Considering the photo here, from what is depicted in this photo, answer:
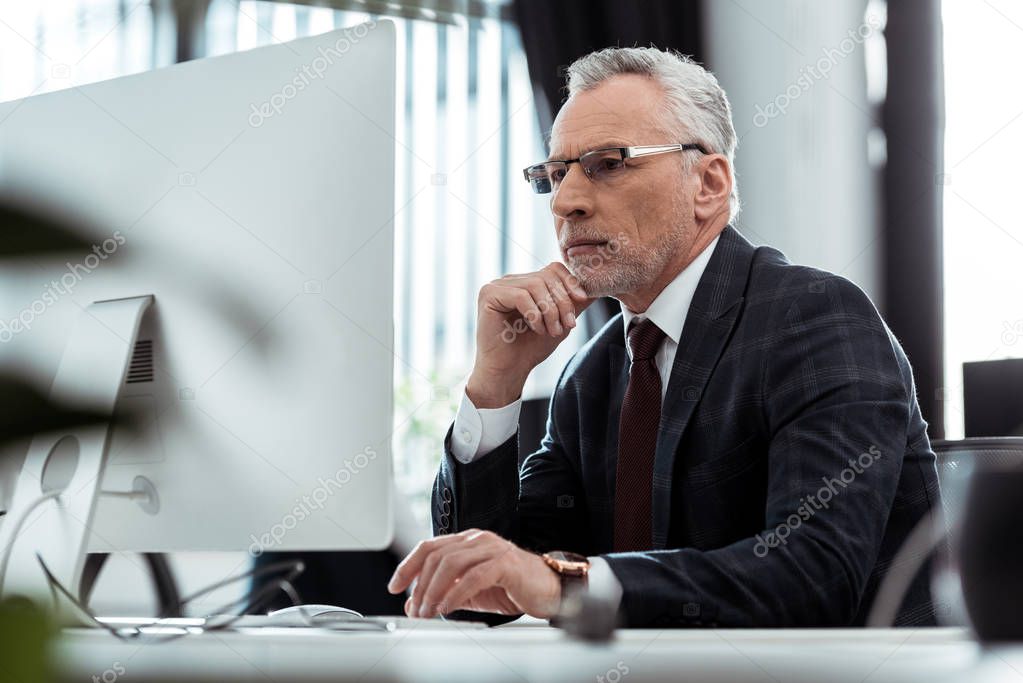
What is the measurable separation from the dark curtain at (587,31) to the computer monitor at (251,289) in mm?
2540

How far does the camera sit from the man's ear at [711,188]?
5.25ft

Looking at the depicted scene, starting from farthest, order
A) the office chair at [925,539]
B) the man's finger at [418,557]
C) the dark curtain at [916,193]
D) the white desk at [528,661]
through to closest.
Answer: the dark curtain at [916,193] → the office chair at [925,539] → the man's finger at [418,557] → the white desk at [528,661]

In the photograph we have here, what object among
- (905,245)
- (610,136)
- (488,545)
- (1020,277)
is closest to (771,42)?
(905,245)

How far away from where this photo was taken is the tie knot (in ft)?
4.82

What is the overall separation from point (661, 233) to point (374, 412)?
2.95 feet

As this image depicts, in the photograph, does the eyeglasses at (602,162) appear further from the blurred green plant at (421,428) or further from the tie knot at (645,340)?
the blurred green plant at (421,428)

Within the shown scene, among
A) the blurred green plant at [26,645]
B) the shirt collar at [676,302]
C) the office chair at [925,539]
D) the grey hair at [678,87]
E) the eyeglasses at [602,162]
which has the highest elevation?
the grey hair at [678,87]

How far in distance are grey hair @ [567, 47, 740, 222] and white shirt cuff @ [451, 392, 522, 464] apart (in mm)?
490

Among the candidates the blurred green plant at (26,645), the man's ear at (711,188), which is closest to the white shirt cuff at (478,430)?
the man's ear at (711,188)

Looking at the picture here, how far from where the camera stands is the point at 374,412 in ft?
2.46

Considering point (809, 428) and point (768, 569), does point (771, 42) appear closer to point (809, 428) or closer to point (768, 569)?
point (809, 428)

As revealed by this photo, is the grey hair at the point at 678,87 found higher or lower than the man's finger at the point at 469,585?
higher

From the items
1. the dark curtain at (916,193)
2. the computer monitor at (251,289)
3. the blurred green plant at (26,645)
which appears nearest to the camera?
the blurred green plant at (26,645)

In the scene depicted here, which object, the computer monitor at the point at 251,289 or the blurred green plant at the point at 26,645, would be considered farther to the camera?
the computer monitor at the point at 251,289
